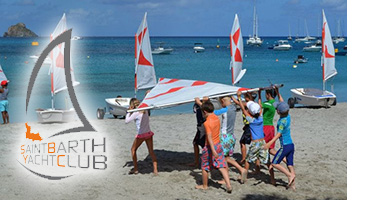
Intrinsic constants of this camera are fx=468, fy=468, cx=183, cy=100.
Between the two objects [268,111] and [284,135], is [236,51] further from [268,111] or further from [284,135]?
[284,135]

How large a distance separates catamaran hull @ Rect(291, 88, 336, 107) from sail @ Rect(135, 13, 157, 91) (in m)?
6.95

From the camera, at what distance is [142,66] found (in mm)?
17953

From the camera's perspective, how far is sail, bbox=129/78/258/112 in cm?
859

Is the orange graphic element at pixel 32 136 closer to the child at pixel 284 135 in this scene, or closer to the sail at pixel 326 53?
the child at pixel 284 135

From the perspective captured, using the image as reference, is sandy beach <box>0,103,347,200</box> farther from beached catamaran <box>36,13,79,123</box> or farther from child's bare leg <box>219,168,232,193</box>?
beached catamaran <box>36,13,79,123</box>

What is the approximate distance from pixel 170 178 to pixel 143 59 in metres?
9.30

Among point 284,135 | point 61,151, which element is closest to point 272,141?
point 284,135

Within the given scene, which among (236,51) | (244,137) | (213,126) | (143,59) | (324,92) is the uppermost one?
(236,51)

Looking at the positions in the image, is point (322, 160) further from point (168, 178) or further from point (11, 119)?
point (11, 119)

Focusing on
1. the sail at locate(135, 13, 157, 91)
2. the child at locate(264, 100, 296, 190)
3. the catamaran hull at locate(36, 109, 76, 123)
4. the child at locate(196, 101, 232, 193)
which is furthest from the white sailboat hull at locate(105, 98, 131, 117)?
the child at locate(264, 100, 296, 190)

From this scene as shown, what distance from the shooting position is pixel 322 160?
10.5m

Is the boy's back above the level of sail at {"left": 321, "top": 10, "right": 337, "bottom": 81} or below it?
below
